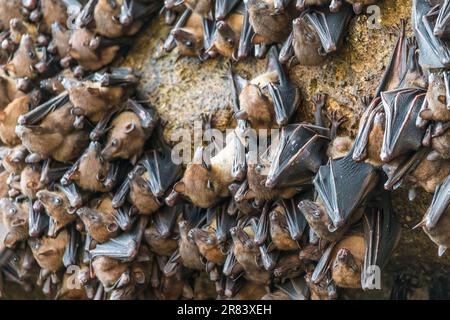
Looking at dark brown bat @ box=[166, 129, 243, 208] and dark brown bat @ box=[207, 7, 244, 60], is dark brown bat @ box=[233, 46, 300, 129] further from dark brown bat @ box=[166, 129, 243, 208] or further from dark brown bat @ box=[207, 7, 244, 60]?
dark brown bat @ box=[207, 7, 244, 60]

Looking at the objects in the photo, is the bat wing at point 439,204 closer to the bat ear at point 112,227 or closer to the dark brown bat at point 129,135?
the dark brown bat at point 129,135

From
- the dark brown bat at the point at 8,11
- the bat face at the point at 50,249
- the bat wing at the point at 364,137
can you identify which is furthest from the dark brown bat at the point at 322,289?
the dark brown bat at the point at 8,11

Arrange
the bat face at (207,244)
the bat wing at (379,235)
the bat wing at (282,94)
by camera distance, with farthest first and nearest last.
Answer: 1. the bat face at (207,244)
2. the bat wing at (282,94)
3. the bat wing at (379,235)

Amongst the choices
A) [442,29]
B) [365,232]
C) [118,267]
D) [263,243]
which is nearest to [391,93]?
[442,29]

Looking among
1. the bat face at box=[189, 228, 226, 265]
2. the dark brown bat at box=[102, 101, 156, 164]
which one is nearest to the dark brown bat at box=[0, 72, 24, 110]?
the dark brown bat at box=[102, 101, 156, 164]

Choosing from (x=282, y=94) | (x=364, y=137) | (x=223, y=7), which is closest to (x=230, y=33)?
(x=223, y=7)

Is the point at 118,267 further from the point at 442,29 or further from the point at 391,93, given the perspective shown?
the point at 442,29
